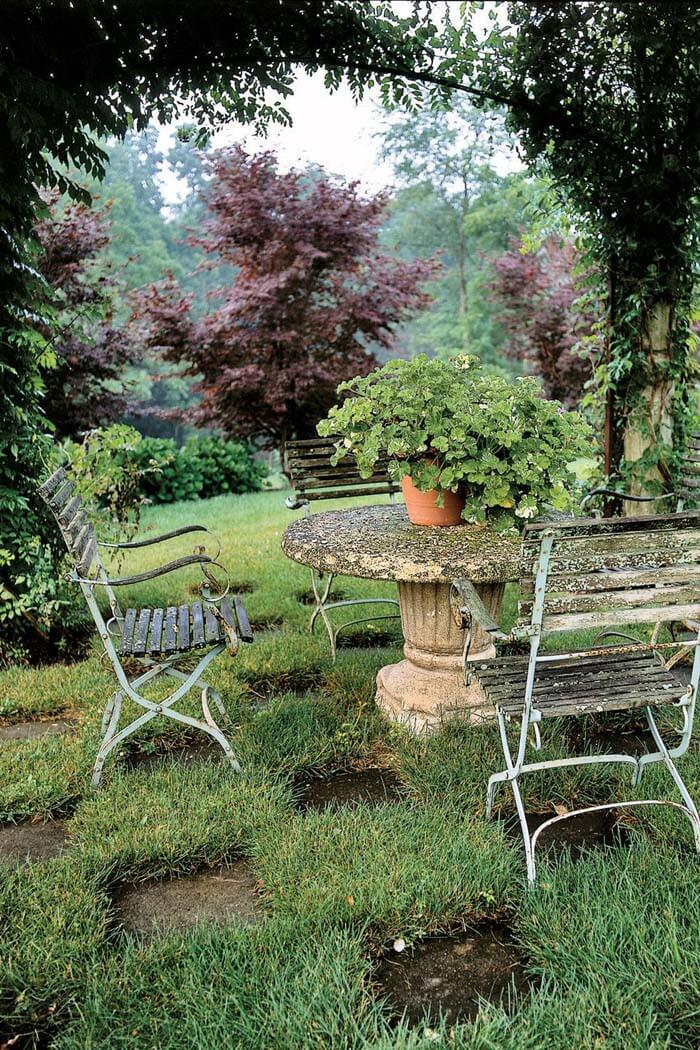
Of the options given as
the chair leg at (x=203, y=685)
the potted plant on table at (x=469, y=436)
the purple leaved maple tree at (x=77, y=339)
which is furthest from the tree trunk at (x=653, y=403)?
the purple leaved maple tree at (x=77, y=339)

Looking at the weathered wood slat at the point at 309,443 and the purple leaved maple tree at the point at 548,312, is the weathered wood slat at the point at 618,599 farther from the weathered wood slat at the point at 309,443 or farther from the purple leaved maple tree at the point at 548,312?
the purple leaved maple tree at the point at 548,312

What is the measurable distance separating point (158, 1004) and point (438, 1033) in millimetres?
650

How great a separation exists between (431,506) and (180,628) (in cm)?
112

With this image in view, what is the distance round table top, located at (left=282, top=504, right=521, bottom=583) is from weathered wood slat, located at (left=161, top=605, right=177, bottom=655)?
52cm

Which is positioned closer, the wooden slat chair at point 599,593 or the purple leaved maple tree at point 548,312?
the wooden slat chair at point 599,593

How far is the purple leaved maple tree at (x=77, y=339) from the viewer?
841cm

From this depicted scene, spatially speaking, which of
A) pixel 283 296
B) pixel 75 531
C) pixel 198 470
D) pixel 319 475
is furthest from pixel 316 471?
pixel 198 470

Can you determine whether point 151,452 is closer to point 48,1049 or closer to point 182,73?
point 182,73

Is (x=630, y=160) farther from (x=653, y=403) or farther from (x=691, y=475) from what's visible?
(x=691, y=475)

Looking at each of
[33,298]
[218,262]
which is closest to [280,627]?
[33,298]

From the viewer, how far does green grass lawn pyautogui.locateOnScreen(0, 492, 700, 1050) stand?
5.63 feet

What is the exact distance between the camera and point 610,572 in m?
2.08

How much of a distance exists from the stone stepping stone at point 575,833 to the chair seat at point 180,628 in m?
1.14

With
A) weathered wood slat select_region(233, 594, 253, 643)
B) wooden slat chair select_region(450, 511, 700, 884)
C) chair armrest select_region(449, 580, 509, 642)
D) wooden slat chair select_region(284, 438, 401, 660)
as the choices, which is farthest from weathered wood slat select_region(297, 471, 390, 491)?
wooden slat chair select_region(450, 511, 700, 884)
